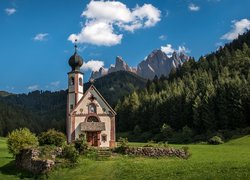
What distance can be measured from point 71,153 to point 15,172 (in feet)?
22.2

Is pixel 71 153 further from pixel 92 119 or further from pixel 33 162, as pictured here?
pixel 92 119

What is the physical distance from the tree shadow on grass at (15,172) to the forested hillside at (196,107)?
47.3 m

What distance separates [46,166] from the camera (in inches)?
1378

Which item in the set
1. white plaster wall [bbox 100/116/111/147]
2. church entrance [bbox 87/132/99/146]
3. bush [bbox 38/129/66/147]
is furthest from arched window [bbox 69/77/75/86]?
bush [bbox 38/129/66/147]

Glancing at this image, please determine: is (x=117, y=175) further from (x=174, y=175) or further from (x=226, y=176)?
(x=226, y=176)

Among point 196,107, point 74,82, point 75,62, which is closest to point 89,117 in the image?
point 74,82

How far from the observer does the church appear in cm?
5594

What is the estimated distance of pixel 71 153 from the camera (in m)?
36.7

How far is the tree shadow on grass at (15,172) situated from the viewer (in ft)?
117

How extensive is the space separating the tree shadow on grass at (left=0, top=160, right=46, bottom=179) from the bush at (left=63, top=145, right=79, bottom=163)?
137 inches

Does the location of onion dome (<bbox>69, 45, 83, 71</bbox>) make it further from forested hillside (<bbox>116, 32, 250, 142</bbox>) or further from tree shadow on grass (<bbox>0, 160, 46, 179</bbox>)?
forested hillside (<bbox>116, 32, 250, 142</bbox>)

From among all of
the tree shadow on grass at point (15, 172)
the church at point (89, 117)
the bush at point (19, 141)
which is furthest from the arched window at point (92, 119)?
the tree shadow on grass at point (15, 172)

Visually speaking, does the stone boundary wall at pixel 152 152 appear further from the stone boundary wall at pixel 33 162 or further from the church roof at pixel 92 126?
the church roof at pixel 92 126

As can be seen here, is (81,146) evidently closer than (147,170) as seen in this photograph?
No
